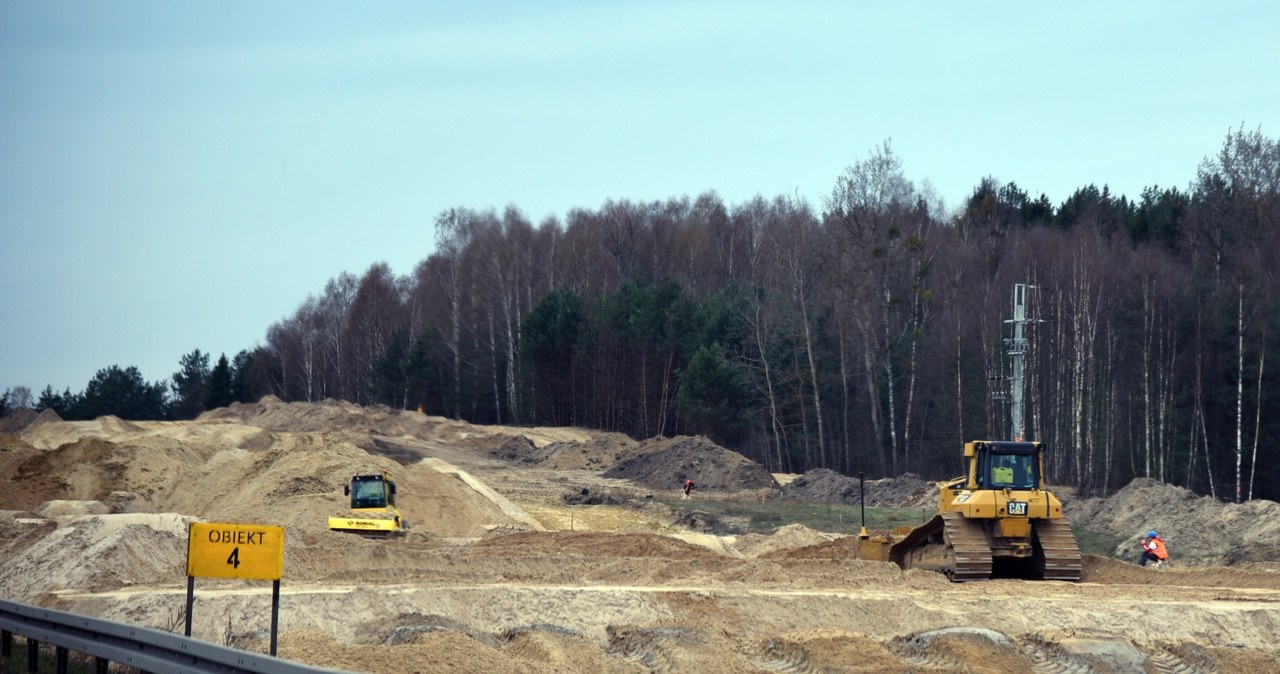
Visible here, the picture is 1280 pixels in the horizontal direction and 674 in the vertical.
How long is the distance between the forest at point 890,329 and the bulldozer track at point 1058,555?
47.3 ft

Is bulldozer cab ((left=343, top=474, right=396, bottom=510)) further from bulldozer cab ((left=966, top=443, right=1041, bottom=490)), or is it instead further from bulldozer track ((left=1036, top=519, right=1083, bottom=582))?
bulldozer track ((left=1036, top=519, right=1083, bottom=582))

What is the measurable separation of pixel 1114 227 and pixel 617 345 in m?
27.5

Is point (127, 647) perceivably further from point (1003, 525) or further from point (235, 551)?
point (1003, 525)

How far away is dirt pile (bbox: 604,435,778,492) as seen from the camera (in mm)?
52250

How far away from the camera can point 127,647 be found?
11.2 m

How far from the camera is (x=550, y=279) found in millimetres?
84625

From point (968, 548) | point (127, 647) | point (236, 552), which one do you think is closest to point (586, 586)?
point (968, 548)

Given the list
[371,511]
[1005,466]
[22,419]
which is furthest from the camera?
[22,419]

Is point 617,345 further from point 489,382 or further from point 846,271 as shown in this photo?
point 846,271

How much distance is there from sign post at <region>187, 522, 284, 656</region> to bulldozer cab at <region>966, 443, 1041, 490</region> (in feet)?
46.3

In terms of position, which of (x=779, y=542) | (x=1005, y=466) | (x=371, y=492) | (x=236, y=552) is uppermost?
(x=1005, y=466)

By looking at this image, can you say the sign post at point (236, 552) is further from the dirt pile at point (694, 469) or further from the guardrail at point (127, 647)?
the dirt pile at point (694, 469)

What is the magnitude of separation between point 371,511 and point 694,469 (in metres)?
23.4

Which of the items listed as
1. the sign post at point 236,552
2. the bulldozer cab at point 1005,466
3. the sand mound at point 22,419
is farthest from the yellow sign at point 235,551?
the sand mound at point 22,419
